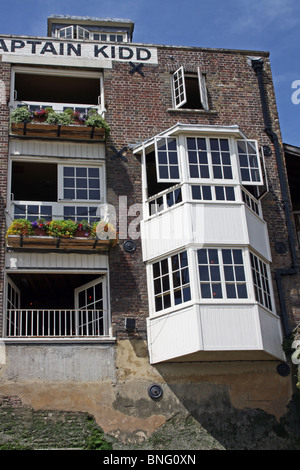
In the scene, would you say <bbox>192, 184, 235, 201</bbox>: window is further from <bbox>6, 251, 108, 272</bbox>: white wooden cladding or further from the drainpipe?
<bbox>6, 251, 108, 272</bbox>: white wooden cladding

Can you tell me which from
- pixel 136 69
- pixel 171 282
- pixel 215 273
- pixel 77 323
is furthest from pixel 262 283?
pixel 136 69

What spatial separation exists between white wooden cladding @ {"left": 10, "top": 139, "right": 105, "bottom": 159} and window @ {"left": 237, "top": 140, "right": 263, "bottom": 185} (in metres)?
4.21

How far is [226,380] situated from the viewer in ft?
58.6

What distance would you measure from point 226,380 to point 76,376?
4.03 m

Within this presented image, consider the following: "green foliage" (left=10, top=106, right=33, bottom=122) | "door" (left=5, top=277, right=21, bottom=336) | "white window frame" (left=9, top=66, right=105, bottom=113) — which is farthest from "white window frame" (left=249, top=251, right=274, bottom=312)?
"green foliage" (left=10, top=106, right=33, bottom=122)

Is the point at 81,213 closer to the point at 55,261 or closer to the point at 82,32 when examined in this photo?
the point at 55,261

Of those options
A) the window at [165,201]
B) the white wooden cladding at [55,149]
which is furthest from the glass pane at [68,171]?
the window at [165,201]

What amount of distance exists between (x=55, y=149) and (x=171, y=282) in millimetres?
5587

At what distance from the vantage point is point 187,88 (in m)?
22.3

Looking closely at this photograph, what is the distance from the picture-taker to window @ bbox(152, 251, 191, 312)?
17781 millimetres

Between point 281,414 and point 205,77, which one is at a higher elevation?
point 205,77
